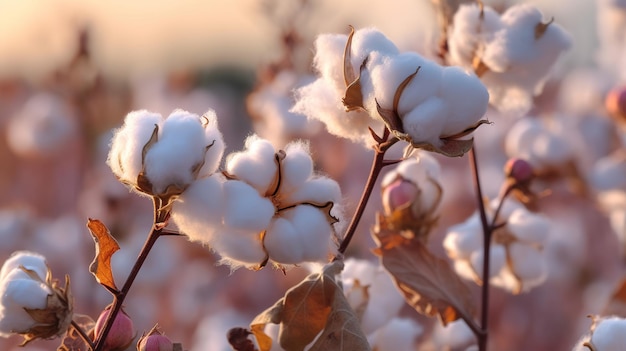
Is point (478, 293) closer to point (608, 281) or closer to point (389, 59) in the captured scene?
point (608, 281)

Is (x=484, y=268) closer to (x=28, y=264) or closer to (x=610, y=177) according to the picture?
(x=28, y=264)

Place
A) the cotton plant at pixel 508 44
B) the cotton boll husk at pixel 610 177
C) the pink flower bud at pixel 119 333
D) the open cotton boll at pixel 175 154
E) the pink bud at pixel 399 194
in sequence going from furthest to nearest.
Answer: the cotton boll husk at pixel 610 177 < the pink bud at pixel 399 194 < the cotton plant at pixel 508 44 < the pink flower bud at pixel 119 333 < the open cotton boll at pixel 175 154

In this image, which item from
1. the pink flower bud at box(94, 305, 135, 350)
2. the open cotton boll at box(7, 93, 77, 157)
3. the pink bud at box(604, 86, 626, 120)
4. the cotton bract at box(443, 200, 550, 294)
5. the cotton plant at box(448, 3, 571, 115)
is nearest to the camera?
the pink flower bud at box(94, 305, 135, 350)

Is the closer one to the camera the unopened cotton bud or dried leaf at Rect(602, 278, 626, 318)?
the unopened cotton bud

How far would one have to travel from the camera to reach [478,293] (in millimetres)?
2334

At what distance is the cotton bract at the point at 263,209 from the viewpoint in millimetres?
631

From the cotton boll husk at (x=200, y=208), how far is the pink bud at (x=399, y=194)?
36cm

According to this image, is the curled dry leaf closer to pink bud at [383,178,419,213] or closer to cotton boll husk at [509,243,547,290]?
pink bud at [383,178,419,213]

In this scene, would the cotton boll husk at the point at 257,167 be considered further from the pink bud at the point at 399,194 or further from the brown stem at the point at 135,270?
the pink bud at the point at 399,194

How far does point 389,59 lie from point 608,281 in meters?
1.79

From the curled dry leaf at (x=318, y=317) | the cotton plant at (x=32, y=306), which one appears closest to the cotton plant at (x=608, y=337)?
the curled dry leaf at (x=318, y=317)

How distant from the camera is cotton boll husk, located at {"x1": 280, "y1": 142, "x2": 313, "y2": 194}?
2.19 feet

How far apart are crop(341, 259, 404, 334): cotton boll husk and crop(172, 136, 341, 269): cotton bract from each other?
10.0 inches

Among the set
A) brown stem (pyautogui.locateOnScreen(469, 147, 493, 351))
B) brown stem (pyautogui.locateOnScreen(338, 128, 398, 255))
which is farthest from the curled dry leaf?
brown stem (pyautogui.locateOnScreen(469, 147, 493, 351))
